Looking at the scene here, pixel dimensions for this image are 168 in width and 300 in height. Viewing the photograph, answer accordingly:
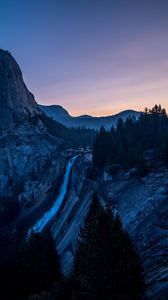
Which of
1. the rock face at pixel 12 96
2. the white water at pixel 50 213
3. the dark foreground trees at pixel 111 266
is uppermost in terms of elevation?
the rock face at pixel 12 96

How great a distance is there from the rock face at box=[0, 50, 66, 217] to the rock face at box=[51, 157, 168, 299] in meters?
40.6

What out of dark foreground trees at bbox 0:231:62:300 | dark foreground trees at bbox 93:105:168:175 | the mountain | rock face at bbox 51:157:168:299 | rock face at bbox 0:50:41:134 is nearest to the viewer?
rock face at bbox 51:157:168:299

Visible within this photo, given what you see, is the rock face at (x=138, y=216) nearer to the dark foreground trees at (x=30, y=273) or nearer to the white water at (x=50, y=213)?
the white water at (x=50, y=213)

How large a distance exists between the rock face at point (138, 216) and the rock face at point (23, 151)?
40585mm

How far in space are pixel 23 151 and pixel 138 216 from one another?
10378 cm

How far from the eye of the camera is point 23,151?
463 ft

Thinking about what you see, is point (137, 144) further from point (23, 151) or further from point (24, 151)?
point (23, 151)

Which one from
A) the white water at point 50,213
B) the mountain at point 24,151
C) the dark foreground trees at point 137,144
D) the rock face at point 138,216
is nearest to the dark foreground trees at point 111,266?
the rock face at point 138,216

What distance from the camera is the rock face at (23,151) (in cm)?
12431

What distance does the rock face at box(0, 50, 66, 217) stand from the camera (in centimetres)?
12431

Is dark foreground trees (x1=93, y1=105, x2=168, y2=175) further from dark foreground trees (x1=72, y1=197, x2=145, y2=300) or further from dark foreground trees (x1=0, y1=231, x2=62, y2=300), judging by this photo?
dark foreground trees (x1=72, y1=197, x2=145, y2=300)

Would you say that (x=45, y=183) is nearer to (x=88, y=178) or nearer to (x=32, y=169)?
(x=32, y=169)

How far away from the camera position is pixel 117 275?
20125 mm

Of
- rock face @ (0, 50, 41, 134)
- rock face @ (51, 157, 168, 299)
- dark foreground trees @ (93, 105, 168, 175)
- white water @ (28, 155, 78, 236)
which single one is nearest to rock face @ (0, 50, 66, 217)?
rock face @ (0, 50, 41, 134)
